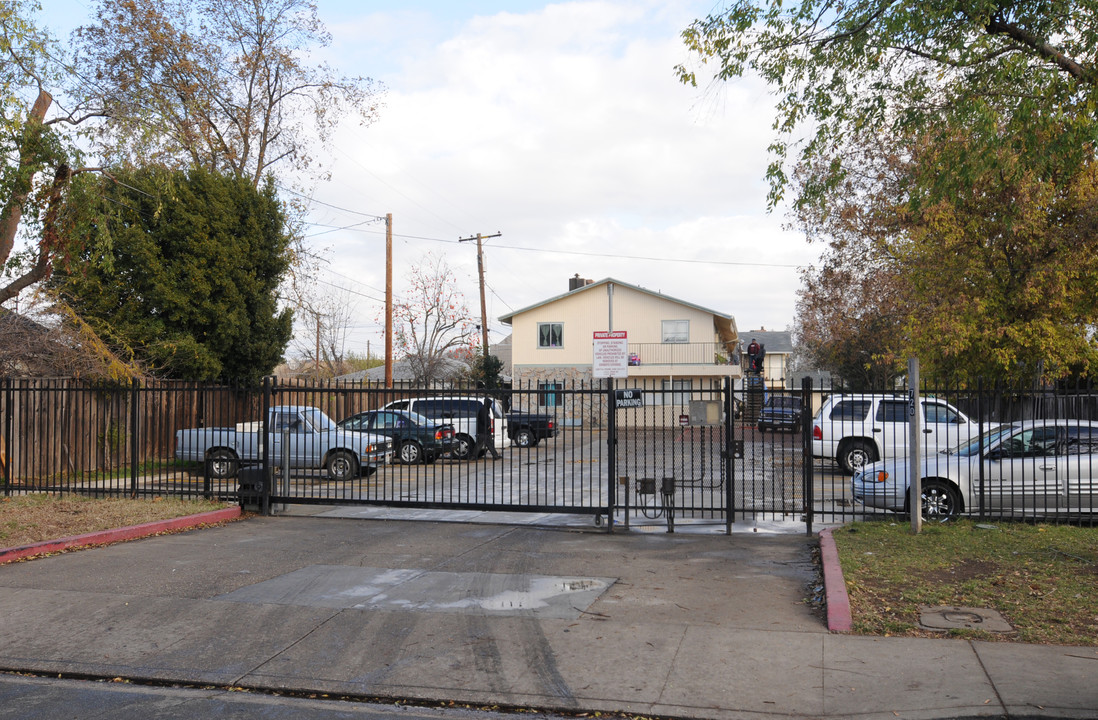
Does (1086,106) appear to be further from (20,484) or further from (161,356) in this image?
(161,356)

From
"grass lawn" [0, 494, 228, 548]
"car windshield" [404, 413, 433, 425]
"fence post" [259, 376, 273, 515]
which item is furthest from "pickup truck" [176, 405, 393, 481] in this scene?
"grass lawn" [0, 494, 228, 548]

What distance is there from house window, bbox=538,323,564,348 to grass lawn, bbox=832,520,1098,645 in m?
36.6

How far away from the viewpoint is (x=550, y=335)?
47.8 m

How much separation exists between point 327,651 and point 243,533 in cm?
570

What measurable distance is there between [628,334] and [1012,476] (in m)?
34.9

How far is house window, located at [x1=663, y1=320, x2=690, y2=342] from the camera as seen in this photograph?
1817 inches

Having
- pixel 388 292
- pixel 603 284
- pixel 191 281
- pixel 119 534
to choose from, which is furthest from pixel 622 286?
pixel 119 534

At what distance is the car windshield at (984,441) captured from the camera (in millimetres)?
11680

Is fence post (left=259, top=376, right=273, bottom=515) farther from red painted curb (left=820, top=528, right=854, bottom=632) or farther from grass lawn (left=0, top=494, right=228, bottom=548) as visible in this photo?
red painted curb (left=820, top=528, right=854, bottom=632)

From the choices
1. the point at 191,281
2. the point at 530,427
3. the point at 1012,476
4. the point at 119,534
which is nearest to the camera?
the point at 119,534

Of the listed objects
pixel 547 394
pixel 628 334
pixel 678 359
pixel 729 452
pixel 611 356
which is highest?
pixel 628 334

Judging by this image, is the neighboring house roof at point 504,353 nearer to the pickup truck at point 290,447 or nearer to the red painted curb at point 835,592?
the pickup truck at point 290,447

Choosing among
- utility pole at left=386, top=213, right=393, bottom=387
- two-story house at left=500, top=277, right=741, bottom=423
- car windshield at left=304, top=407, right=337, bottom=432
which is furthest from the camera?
two-story house at left=500, top=277, right=741, bottom=423

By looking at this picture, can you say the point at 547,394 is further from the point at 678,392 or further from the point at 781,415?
the point at 781,415
